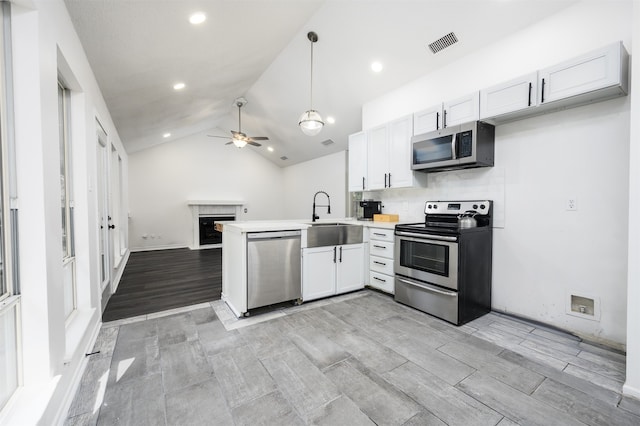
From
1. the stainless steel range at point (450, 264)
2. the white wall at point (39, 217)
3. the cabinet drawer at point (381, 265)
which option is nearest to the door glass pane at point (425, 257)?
the stainless steel range at point (450, 264)

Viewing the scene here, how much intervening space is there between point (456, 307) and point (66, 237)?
3.53 metres

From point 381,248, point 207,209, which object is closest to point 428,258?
point 381,248

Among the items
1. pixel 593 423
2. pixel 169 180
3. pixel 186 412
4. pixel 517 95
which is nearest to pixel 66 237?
pixel 186 412

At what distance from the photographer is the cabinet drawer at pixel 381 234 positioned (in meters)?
3.46

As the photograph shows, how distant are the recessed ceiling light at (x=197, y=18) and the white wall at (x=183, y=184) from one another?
5938mm

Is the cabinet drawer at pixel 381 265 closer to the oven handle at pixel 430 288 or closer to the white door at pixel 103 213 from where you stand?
the oven handle at pixel 430 288

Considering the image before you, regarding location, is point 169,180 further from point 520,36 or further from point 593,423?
point 593,423

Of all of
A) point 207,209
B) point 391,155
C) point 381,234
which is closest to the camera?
point 381,234

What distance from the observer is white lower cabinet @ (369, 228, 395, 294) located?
3.47 m

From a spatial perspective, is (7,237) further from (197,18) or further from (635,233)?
(635,233)

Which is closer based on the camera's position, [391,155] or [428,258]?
[428,258]

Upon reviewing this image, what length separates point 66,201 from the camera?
2.21m

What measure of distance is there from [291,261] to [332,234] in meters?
0.65

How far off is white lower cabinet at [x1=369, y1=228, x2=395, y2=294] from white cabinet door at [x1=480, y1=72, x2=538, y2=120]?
1.67 metres
